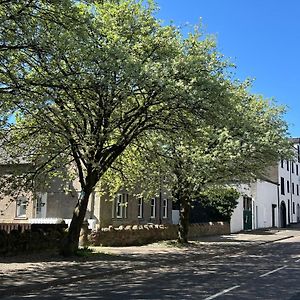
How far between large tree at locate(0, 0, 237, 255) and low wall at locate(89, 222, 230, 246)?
646 centimetres

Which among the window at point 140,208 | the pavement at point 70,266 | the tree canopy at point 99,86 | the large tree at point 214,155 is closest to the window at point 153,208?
the window at point 140,208

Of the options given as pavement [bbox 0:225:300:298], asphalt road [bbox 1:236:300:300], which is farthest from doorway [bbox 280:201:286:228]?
asphalt road [bbox 1:236:300:300]

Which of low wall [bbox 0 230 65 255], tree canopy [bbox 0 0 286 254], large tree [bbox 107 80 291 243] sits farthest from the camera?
large tree [bbox 107 80 291 243]

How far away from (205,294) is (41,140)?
9.67 meters

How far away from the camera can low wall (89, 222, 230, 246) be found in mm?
24484

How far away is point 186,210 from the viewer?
26719mm

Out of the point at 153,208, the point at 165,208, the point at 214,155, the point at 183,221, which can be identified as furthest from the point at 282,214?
the point at 214,155

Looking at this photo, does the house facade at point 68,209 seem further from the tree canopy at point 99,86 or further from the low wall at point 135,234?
the tree canopy at point 99,86

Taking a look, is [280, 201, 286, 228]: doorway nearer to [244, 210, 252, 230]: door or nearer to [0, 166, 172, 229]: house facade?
[244, 210, 252, 230]: door

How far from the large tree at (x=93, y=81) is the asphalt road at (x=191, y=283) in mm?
3856

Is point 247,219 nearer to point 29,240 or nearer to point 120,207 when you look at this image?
point 120,207

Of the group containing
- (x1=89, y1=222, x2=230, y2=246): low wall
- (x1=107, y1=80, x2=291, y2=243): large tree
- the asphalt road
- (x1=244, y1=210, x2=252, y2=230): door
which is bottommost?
the asphalt road

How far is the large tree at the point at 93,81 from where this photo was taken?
12.0m

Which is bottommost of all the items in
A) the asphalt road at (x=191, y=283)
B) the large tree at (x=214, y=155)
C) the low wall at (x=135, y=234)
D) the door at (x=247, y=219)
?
the asphalt road at (x=191, y=283)
